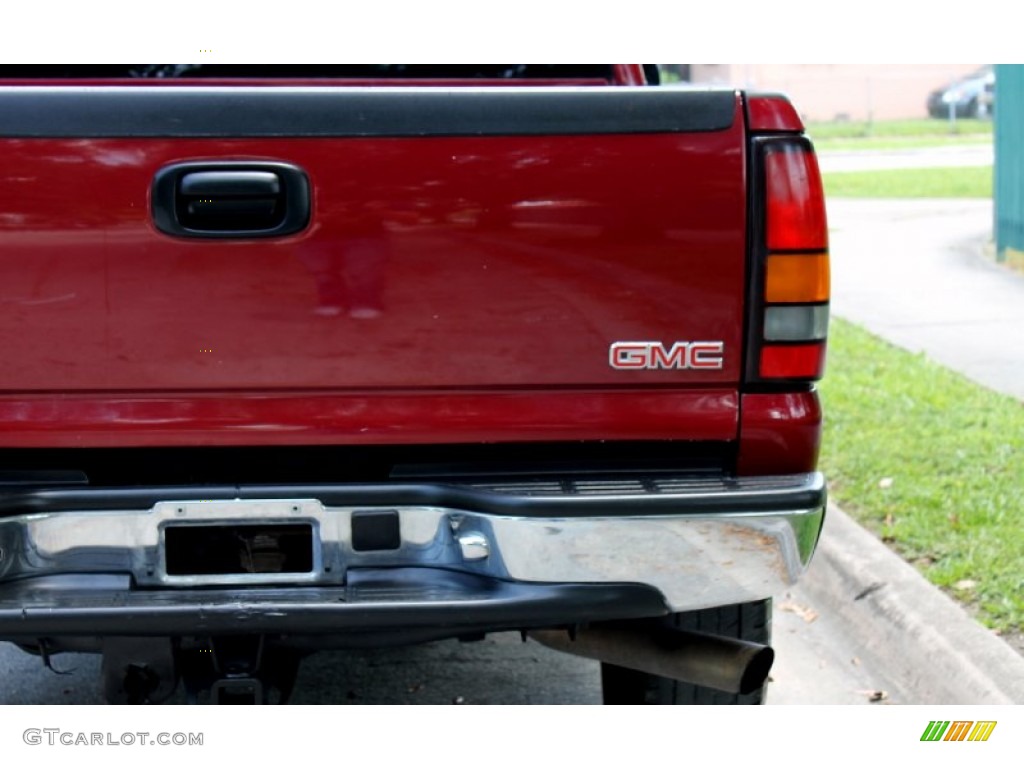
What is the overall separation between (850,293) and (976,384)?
13.1 ft

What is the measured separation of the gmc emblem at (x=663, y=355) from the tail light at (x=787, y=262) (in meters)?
0.09

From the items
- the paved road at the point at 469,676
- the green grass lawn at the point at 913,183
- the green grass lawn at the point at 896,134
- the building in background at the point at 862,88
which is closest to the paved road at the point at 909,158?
the green grass lawn at the point at 913,183

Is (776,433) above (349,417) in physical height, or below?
below

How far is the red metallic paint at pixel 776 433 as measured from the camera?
320 cm

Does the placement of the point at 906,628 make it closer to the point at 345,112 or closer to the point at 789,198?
the point at 789,198

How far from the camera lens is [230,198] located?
3049 millimetres

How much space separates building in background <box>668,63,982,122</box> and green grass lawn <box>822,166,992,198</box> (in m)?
14.9

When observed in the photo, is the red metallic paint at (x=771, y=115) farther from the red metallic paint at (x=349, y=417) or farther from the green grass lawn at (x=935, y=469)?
the green grass lawn at (x=935, y=469)

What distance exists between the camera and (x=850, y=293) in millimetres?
11750

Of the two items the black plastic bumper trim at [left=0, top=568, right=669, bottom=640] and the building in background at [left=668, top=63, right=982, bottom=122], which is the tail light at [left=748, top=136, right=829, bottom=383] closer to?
the black plastic bumper trim at [left=0, top=568, right=669, bottom=640]

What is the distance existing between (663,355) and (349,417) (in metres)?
0.67

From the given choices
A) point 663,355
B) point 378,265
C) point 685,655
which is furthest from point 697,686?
point 378,265
